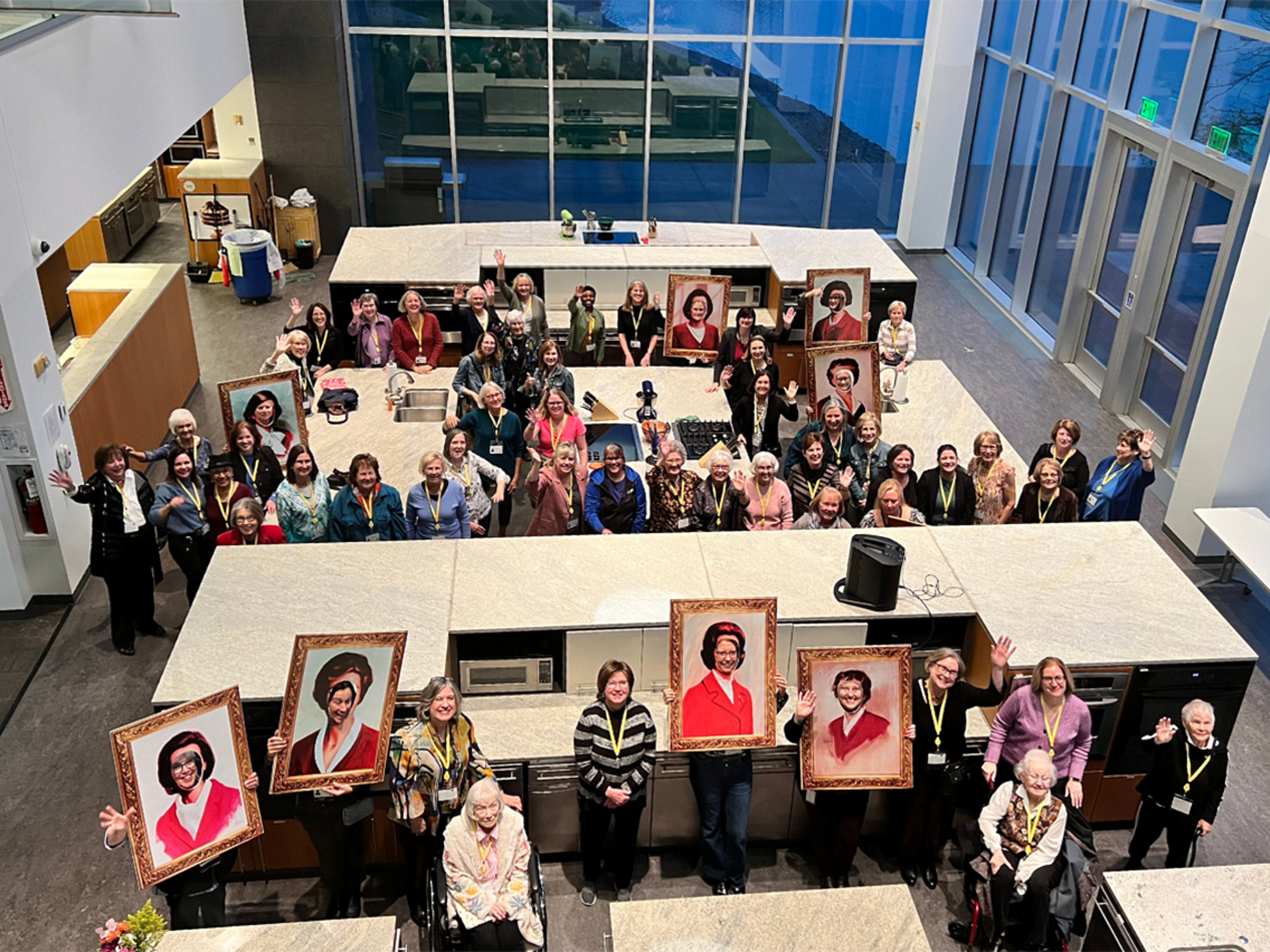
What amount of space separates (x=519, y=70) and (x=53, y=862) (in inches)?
469

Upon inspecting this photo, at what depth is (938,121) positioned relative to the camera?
15.6 m

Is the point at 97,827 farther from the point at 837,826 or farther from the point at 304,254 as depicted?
the point at 304,254

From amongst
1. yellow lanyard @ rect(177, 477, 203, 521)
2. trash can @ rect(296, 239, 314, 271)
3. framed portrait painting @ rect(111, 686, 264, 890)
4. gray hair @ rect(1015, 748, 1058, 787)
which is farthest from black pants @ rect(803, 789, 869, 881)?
trash can @ rect(296, 239, 314, 271)

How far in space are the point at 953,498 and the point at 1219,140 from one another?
4.84 metres

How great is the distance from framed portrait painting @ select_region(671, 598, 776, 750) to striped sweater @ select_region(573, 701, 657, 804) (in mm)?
167

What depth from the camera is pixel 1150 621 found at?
6.34 m

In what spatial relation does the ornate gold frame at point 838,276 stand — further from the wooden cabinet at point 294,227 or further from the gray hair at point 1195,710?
the wooden cabinet at point 294,227

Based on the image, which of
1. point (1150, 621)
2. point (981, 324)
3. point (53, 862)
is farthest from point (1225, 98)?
point (53, 862)

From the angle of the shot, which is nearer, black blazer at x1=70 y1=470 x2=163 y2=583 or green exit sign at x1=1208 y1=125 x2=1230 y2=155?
black blazer at x1=70 y1=470 x2=163 y2=583

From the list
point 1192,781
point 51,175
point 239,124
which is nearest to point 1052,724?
point 1192,781

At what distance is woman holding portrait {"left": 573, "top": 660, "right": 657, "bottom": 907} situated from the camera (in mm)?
5523

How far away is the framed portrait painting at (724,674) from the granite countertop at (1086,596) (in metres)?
1.39

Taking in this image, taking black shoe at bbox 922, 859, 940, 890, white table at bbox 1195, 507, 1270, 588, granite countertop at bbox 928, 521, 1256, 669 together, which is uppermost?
granite countertop at bbox 928, 521, 1256, 669

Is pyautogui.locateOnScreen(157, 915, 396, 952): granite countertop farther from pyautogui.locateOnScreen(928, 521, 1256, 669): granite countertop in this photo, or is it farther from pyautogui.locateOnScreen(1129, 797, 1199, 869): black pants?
pyautogui.locateOnScreen(1129, 797, 1199, 869): black pants
